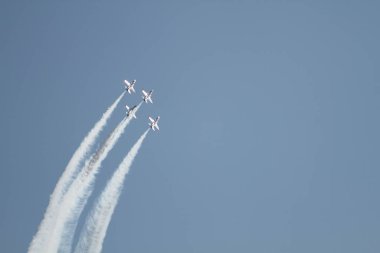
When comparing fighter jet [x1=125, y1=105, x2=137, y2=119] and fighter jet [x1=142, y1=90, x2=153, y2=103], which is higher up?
fighter jet [x1=142, y1=90, x2=153, y2=103]

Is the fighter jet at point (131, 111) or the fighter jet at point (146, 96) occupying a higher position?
the fighter jet at point (146, 96)

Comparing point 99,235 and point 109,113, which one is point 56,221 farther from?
point 109,113

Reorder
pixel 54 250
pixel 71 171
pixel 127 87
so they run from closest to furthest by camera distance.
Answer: pixel 54 250 → pixel 71 171 → pixel 127 87

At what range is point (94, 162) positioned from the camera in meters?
140

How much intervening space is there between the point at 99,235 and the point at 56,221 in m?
8.85

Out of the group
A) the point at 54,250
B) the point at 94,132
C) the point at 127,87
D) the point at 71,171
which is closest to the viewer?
the point at 54,250

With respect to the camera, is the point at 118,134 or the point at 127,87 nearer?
the point at 118,134

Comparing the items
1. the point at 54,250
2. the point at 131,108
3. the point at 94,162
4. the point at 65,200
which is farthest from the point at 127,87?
the point at 54,250

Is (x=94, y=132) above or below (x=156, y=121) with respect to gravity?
below

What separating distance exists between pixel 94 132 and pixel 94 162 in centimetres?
932

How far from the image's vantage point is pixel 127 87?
160750 mm

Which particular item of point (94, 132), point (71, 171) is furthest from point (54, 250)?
point (94, 132)

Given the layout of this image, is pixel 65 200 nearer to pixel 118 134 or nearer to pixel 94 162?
pixel 94 162

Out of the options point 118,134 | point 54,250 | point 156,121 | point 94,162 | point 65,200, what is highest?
point 156,121
